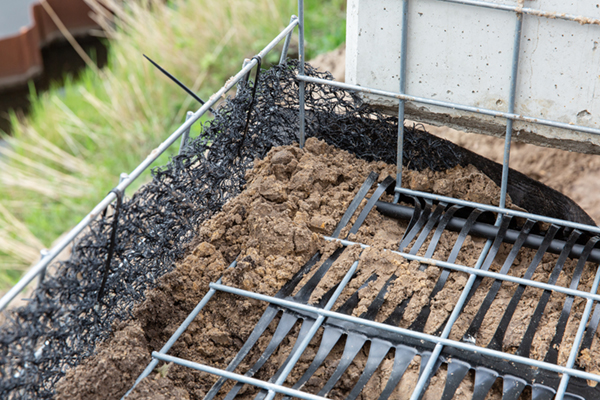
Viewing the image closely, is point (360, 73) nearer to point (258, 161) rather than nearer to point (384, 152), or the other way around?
point (384, 152)

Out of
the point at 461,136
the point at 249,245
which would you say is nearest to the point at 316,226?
the point at 249,245

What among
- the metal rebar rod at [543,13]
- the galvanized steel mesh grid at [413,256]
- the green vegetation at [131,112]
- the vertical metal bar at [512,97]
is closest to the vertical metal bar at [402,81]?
the galvanized steel mesh grid at [413,256]

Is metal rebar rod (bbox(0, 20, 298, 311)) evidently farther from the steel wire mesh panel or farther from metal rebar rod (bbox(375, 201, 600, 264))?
metal rebar rod (bbox(375, 201, 600, 264))

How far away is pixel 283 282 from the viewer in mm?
2064

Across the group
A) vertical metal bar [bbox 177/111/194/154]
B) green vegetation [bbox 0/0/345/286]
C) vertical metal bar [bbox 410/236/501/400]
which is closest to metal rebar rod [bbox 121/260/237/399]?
vertical metal bar [bbox 177/111/194/154]

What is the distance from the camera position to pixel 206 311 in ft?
6.62

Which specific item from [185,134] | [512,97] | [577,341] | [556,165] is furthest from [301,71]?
[556,165]

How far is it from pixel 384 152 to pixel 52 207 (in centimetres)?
356

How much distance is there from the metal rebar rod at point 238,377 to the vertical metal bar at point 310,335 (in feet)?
0.08

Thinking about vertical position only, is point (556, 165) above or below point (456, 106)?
above

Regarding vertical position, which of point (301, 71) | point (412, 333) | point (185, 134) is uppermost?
point (301, 71)

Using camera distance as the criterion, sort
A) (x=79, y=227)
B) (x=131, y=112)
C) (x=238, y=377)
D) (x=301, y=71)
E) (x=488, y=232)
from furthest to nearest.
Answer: (x=131, y=112) < (x=301, y=71) < (x=488, y=232) < (x=238, y=377) < (x=79, y=227)

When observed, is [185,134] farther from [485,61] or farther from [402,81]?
[485,61]

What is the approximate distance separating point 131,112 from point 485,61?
3868mm
